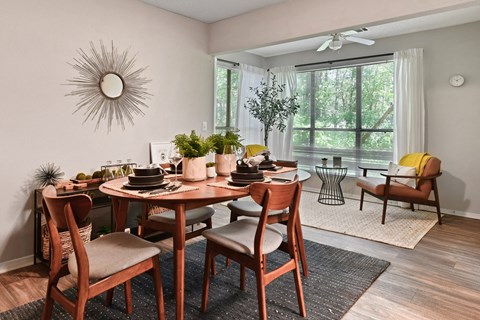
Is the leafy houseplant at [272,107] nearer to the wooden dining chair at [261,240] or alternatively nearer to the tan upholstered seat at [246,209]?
the tan upholstered seat at [246,209]

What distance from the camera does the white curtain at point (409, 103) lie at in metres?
4.54

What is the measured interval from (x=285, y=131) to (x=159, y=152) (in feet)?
9.84

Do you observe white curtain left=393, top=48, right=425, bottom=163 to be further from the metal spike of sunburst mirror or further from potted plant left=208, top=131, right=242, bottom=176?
the metal spike of sunburst mirror

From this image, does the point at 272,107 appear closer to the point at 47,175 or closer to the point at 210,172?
the point at 210,172

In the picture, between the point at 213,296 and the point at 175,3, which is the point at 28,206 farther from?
the point at 175,3

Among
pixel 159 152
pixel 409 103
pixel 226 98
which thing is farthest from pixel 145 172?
pixel 409 103

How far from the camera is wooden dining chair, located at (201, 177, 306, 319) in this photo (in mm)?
1687

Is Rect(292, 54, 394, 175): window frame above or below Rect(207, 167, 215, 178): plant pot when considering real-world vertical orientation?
above

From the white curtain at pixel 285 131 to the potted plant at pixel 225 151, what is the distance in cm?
371

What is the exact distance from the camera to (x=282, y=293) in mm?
2199

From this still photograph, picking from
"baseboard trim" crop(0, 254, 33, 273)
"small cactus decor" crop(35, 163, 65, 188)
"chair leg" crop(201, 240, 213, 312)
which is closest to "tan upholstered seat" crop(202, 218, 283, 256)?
"chair leg" crop(201, 240, 213, 312)

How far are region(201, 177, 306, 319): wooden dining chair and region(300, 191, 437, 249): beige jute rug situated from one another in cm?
188

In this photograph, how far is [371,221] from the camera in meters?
4.01

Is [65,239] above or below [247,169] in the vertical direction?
below
